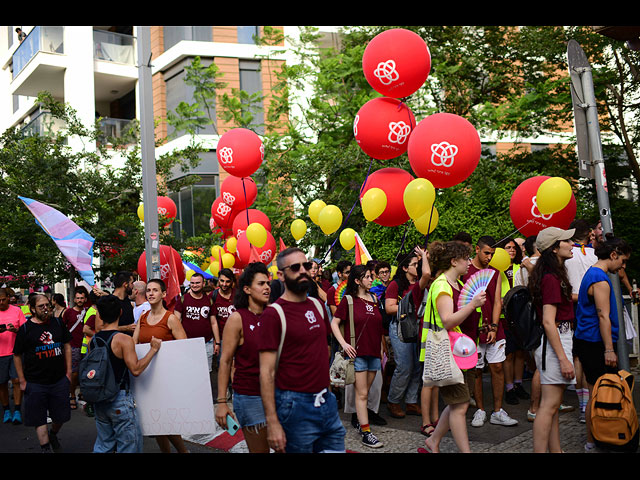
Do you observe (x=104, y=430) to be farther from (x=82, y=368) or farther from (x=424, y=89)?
(x=424, y=89)

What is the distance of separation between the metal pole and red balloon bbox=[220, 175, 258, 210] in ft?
11.1

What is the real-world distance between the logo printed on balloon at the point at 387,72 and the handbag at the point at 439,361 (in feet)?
12.8

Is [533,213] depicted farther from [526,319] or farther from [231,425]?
[231,425]

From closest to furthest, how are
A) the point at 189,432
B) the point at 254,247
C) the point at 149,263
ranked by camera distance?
1. the point at 189,432
2. the point at 149,263
3. the point at 254,247

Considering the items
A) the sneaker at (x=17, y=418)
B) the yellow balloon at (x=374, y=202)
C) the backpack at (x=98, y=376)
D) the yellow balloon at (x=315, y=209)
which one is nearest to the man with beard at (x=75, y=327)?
the sneaker at (x=17, y=418)

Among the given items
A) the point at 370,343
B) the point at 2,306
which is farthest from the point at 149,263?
the point at 370,343

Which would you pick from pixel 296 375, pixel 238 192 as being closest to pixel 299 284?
pixel 296 375

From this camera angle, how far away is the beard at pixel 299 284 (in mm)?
4039

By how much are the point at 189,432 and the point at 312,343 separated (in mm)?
1957

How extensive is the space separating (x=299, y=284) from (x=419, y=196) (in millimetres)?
3610

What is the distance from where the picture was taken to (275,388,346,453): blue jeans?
3.91 m

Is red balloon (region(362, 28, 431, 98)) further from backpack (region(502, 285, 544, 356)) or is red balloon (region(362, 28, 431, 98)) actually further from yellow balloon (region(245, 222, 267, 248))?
yellow balloon (region(245, 222, 267, 248))

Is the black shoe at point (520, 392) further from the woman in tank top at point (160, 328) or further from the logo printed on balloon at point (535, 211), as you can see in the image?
the woman in tank top at point (160, 328)

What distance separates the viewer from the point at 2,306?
894cm
